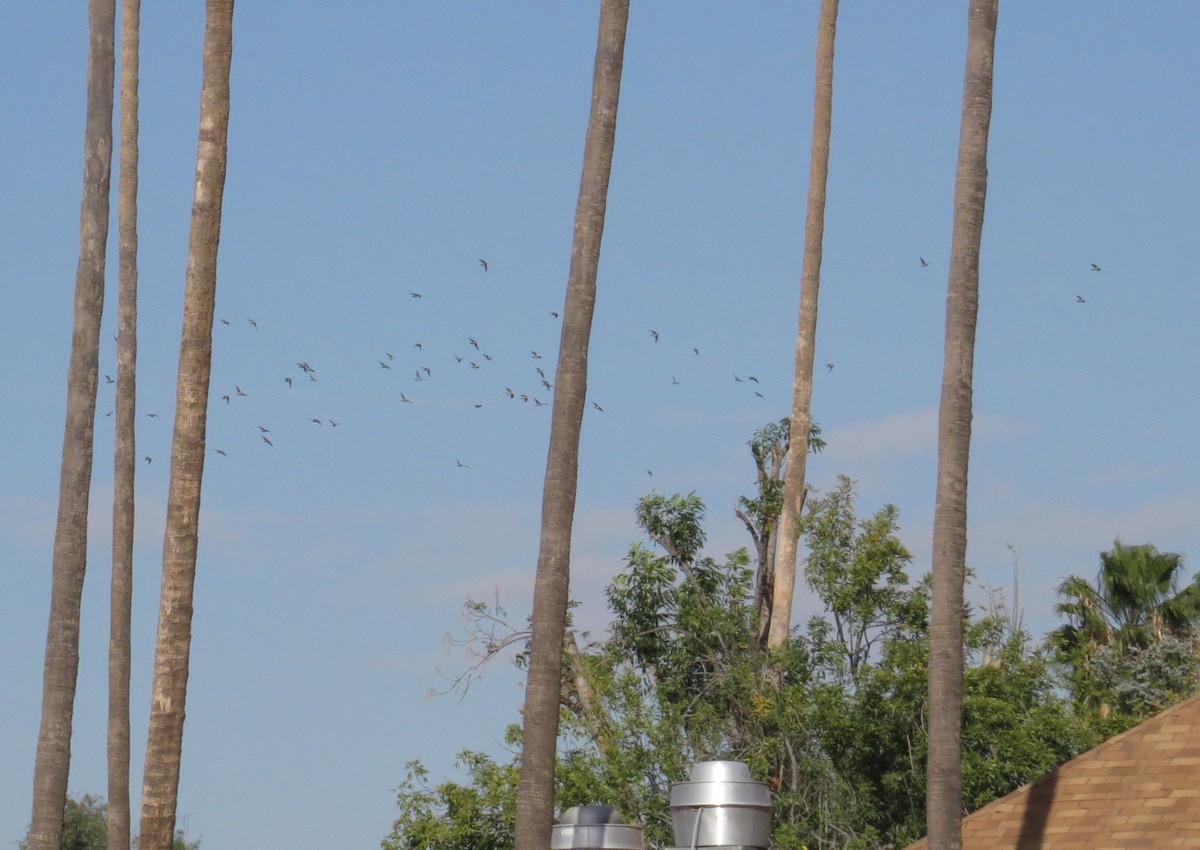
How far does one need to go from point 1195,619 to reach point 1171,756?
72.1 ft

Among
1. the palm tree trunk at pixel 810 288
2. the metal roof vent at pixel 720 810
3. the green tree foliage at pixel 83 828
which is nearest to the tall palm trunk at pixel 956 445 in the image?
the metal roof vent at pixel 720 810

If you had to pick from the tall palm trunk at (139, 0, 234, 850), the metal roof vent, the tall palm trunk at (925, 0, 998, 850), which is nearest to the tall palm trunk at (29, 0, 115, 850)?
the tall palm trunk at (139, 0, 234, 850)

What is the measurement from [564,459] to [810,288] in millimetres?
16498

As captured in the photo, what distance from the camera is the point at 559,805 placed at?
2683cm

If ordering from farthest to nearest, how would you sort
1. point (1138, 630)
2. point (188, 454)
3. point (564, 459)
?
point (1138, 630)
point (564, 459)
point (188, 454)

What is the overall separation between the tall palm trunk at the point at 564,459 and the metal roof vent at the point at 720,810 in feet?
6.43

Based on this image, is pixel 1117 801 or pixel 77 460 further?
pixel 77 460

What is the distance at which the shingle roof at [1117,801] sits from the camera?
675 inches

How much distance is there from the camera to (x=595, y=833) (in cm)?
1714

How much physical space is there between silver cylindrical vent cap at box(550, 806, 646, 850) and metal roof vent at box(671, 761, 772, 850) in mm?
494

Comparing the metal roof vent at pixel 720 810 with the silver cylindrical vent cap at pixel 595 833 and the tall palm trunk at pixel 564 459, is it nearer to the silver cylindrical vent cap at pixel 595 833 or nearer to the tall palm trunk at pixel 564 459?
the silver cylindrical vent cap at pixel 595 833

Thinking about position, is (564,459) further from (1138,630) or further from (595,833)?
(1138,630)

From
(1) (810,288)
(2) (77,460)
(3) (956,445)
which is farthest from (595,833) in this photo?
(1) (810,288)

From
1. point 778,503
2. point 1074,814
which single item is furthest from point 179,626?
point 778,503
